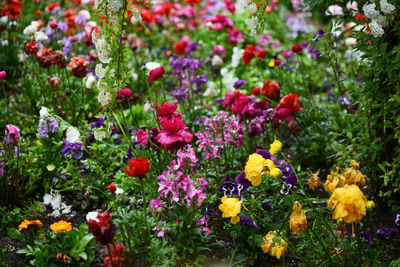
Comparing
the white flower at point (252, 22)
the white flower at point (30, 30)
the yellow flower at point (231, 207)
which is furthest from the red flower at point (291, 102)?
the white flower at point (30, 30)

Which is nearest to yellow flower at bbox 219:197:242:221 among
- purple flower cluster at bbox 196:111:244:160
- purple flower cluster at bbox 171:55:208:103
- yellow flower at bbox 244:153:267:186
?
yellow flower at bbox 244:153:267:186

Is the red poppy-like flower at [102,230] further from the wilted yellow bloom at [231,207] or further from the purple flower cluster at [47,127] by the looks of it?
the purple flower cluster at [47,127]

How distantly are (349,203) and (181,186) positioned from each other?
78cm

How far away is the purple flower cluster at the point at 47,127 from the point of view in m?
2.64

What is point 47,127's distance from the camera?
8.71ft

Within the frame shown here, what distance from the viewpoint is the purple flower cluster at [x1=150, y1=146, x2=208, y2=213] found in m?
2.01

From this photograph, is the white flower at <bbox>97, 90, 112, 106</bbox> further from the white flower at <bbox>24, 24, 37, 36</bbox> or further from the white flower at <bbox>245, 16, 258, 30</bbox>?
the white flower at <bbox>24, 24, 37, 36</bbox>

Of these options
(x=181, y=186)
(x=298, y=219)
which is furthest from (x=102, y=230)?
(x=298, y=219)

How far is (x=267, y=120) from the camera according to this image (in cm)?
269

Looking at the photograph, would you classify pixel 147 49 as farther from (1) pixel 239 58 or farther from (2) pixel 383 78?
(2) pixel 383 78

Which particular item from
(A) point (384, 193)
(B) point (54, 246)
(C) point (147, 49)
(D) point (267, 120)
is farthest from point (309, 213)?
(C) point (147, 49)

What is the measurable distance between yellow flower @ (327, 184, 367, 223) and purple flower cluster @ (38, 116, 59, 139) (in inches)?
70.2

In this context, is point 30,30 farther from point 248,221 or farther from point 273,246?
point 273,246

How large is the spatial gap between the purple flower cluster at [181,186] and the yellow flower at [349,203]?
64 centimetres
